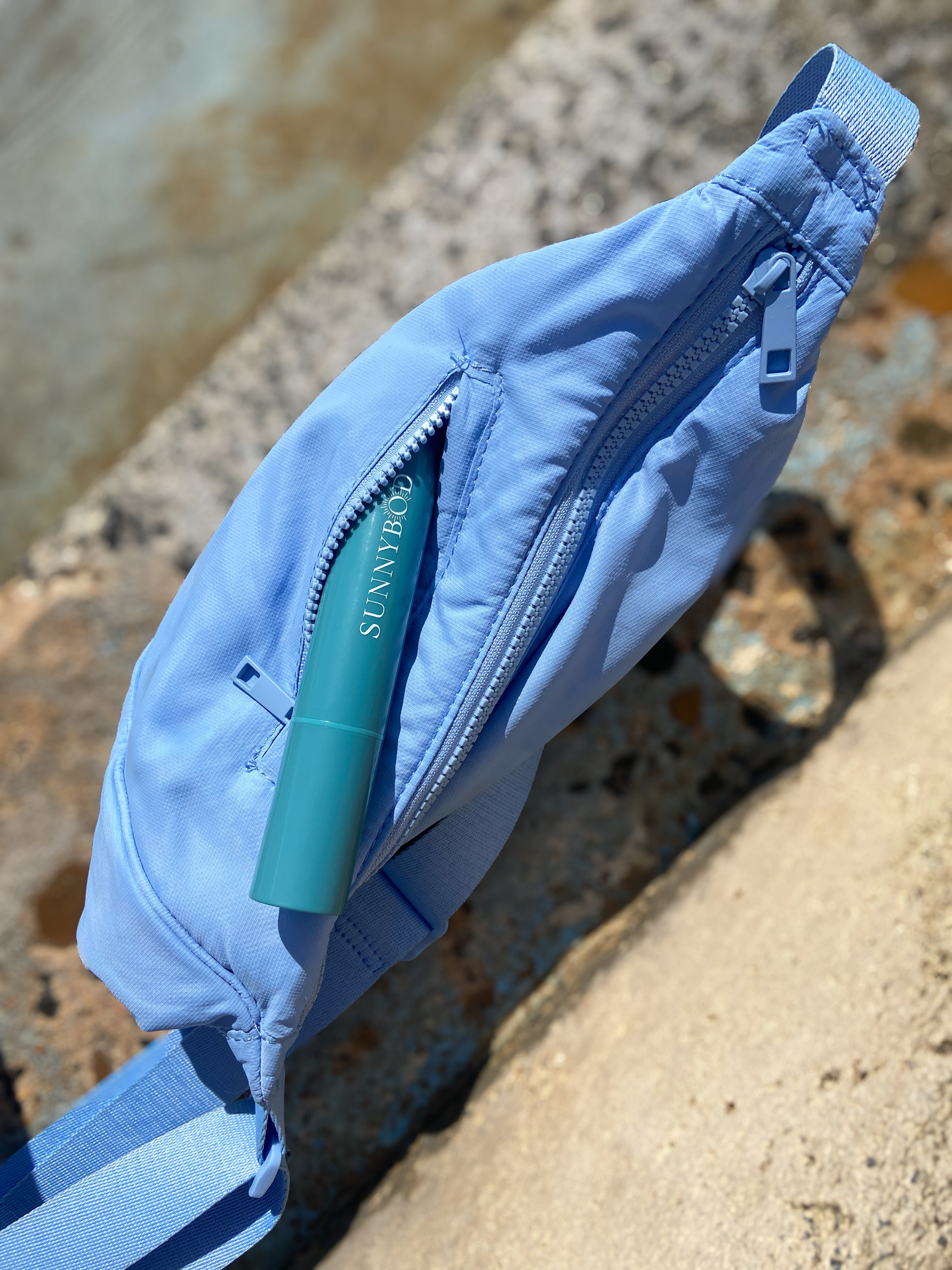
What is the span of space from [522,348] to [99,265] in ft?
2.88

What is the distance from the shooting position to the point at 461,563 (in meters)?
0.61

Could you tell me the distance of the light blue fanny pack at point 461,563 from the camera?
0.58 metres

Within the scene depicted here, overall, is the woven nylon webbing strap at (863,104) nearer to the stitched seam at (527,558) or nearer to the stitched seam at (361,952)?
the stitched seam at (527,558)

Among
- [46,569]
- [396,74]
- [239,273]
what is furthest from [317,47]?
[46,569]

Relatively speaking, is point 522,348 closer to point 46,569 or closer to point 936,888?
point 936,888

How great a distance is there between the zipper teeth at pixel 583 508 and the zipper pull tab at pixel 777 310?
0.04ft

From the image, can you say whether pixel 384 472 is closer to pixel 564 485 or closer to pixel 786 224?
pixel 564 485

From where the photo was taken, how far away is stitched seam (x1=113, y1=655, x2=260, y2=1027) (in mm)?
602

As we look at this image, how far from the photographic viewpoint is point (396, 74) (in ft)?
3.95

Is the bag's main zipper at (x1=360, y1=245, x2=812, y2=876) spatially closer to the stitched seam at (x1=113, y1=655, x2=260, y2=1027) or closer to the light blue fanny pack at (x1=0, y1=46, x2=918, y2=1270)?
the light blue fanny pack at (x1=0, y1=46, x2=918, y2=1270)

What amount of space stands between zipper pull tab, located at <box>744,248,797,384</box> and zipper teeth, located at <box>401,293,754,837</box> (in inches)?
0.5

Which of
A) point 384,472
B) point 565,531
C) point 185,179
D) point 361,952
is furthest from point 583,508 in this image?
point 185,179

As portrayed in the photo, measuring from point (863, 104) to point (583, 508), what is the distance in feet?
1.04

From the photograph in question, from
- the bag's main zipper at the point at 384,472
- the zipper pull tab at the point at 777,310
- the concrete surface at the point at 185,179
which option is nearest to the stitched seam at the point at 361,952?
the bag's main zipper at the point at 384,472
